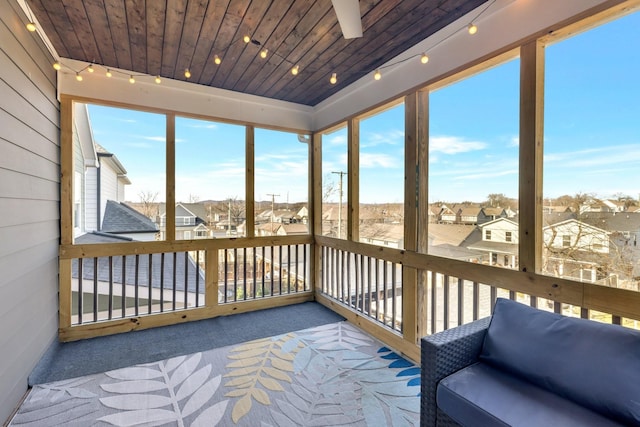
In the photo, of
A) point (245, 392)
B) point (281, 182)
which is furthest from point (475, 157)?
point (281, 182)

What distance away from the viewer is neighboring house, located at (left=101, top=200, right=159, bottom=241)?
338 cm

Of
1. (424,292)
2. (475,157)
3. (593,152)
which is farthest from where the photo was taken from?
(424,292)

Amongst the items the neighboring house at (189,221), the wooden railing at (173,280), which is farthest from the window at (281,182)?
the neighboring house at (189,221)

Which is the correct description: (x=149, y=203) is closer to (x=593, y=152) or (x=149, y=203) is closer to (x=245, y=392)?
(x=245, y=392)

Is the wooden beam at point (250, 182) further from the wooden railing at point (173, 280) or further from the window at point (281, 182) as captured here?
the wooden railing at point (173, 280)

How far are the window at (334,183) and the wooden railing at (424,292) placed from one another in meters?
0.20

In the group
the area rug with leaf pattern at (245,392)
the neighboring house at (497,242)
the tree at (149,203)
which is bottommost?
the area rug with leaf pattern at (245,392)

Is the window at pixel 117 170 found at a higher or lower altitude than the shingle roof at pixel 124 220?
higher

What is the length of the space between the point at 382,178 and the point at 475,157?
3.55 ft

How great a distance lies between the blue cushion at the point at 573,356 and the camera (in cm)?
124

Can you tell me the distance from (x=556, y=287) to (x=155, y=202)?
150 inches

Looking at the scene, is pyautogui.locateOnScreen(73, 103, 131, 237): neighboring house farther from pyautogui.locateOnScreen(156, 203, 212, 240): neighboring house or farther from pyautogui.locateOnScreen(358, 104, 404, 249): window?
pyautogui.locateOnScreen(358, 104, 404, 249): window

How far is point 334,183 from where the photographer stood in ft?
13.4

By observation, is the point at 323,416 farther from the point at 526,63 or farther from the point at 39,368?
the point at 526,63
